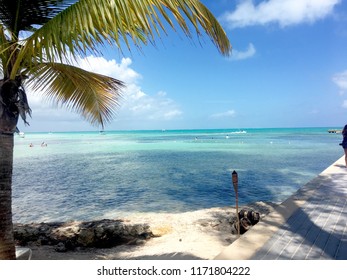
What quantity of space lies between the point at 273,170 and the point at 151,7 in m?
21.0

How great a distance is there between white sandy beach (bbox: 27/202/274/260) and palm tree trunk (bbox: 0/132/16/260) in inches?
112

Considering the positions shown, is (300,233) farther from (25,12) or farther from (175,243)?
(25,12)

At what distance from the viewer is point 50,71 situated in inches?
171

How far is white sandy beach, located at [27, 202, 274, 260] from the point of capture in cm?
670

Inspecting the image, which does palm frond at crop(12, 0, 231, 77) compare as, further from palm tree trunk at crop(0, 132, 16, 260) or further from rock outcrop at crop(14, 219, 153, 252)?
rock outcrop at crop(14, 219, 153, 252)

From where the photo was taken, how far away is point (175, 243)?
297 inches

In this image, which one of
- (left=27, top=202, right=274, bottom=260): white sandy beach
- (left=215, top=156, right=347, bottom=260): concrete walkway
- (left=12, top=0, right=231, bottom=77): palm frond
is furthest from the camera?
(left=27, top=202, right=274, bottom=260): white sandy beach

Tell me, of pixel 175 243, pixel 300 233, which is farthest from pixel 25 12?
pixel 175 243

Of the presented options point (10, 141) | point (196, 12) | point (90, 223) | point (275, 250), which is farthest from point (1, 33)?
point (90, 223)

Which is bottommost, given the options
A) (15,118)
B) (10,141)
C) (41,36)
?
(10,141)

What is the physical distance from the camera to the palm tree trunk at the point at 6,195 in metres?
3.97

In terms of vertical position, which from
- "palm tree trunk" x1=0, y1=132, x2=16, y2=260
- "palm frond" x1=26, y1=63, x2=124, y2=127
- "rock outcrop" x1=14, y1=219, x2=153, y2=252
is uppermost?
"palm frond" x1=26, y1=63, x2=124, y2=127

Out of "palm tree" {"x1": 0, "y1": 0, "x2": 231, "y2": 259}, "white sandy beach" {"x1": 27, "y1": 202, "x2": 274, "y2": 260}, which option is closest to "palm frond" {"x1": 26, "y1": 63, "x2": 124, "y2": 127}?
"palm tree" {"x1": 0, "y1": 0, "x2": 231, "y2": 259}

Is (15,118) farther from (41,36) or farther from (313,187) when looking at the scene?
(313,187)
